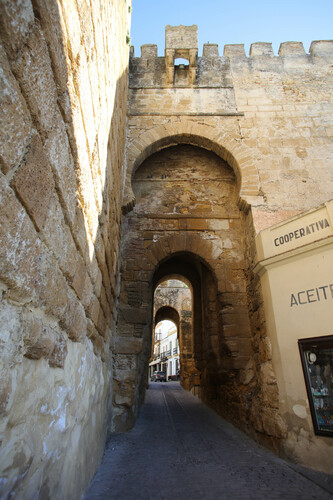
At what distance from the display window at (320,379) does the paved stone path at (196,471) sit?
489mm

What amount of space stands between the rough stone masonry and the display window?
0.94ft

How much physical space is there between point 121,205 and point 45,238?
402 centimetres

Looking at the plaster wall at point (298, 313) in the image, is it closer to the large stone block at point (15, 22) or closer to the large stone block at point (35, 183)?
the large stone block at point (35, 183)

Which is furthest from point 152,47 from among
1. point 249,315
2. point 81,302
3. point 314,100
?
point 81,302

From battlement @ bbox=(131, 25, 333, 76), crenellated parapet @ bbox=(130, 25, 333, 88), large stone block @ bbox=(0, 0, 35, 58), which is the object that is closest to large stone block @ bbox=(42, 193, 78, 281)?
large stone block @ bbox=(0, 0, 35, 58)

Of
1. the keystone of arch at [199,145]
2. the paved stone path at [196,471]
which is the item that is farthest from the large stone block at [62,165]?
the keystone of arch at [199,145]

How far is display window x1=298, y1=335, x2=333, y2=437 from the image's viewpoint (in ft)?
10.0

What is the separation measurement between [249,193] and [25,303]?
4770 millimetres

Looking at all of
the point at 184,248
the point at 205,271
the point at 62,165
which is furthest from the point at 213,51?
the point at 62,165

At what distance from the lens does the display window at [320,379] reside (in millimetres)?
3051

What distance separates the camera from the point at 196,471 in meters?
2.90

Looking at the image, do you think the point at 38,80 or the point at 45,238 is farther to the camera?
the point at 45,238

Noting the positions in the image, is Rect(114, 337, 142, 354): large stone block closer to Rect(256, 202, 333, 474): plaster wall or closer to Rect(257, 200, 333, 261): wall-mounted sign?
Rect(256, 202, 333, 474): plaster wall

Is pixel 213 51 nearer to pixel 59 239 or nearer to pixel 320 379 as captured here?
pixel 320 379
